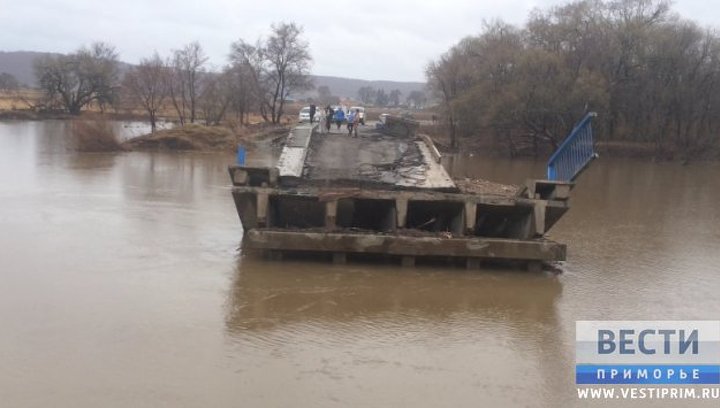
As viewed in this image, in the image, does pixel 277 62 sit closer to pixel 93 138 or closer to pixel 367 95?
pixel 93 138

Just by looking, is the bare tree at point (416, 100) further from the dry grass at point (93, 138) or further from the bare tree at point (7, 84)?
the dry grass at point (93, 138)

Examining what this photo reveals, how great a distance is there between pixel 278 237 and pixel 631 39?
137 ft

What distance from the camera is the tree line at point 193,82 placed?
5344 centimetres

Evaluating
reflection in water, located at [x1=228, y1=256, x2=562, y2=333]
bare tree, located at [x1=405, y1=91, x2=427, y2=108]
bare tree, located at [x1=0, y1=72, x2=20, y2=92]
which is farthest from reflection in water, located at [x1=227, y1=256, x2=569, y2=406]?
bare tree, located at [x1=405, y1=91, x2=427, y2=108]

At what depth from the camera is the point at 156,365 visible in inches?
247

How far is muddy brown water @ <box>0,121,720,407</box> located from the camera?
19.5ft

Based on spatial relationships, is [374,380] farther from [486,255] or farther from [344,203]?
[344,203]

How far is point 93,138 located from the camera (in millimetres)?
30016

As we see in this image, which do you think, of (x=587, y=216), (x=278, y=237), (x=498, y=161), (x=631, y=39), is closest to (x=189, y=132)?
(x=498, y=161)

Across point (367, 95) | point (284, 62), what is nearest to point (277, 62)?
point (284, 62)

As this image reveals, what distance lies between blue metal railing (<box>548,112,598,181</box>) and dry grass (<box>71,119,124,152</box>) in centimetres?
2339

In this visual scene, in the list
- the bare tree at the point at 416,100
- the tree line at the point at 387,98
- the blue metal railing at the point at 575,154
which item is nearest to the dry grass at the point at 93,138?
the blue metal railing at the point at 575,154

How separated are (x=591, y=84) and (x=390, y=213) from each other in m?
33.5

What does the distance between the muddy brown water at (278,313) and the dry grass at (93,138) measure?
1490 cm
